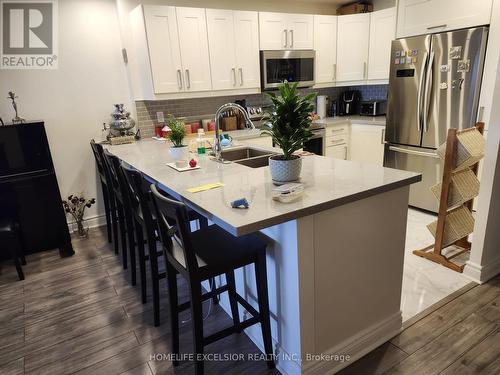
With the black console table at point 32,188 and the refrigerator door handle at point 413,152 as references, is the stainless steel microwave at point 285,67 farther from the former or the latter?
the black console table at point 32,188

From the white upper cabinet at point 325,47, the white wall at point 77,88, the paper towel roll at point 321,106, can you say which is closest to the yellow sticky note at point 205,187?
the white wall at point 77,88

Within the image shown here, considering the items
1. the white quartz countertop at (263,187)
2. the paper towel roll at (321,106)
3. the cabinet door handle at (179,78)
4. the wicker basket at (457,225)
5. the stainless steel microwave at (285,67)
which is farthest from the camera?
the paper towel roll at (321,106)

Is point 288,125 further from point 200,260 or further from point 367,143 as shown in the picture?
point 367,143

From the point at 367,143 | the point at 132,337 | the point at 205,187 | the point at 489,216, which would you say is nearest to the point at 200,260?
the point at 205,187

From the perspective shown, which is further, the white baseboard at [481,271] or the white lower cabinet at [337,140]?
the white lower cabinet at [337,140]

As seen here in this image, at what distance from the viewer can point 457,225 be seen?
8.48 ft

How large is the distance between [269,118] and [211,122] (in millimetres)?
2546

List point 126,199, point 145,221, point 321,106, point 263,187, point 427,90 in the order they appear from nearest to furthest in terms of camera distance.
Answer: point 263,187 → point 145,221 → point 126,199 → point 427,90 → point 321,106

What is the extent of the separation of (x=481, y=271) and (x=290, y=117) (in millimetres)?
1864

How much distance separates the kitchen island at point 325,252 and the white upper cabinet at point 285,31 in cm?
255

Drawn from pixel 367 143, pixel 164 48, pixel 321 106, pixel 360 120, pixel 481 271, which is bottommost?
pixel 481 271

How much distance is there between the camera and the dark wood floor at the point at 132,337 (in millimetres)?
1731

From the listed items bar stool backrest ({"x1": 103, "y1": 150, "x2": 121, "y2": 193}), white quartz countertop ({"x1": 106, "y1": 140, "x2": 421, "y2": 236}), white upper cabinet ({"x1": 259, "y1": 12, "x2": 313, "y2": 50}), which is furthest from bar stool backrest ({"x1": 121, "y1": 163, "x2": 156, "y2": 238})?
white upper cabinet ({"x1": 259, "y1": 12, "x2": 313, "y2": 50})

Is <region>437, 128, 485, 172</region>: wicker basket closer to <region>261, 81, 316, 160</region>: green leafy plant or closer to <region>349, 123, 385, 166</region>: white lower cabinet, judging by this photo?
<region>261, 81, 316, 160</region>: green leafy plant
